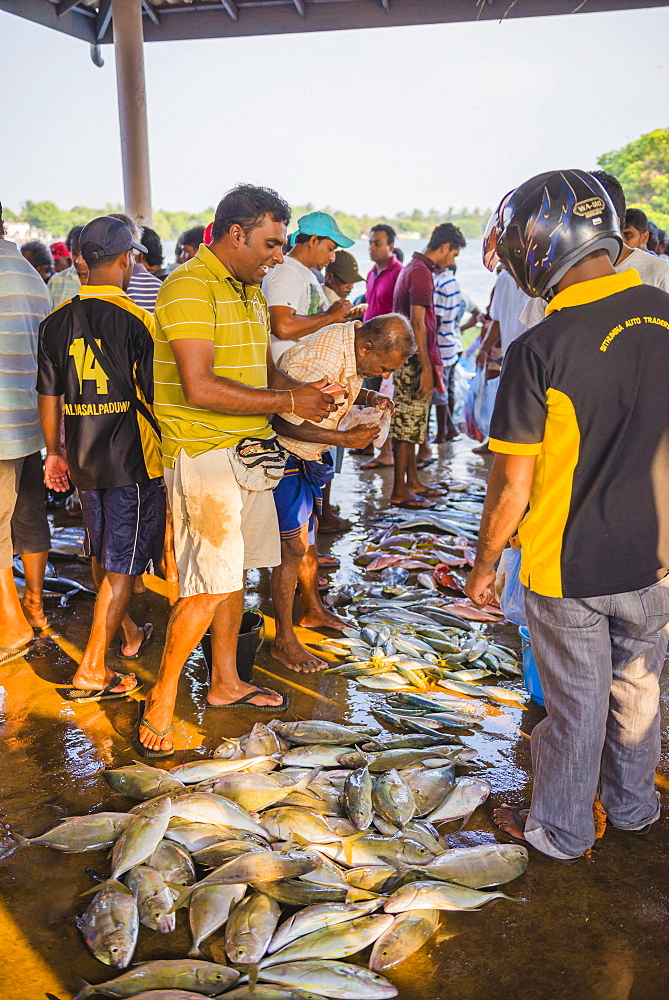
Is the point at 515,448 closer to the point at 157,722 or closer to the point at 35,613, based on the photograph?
the point at 157,722

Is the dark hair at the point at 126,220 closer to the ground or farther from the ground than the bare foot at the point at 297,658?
farther from the ground

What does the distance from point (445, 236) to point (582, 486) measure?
588 cm


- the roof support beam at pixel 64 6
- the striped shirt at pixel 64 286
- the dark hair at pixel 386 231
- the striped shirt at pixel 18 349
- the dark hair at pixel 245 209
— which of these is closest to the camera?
the dark hair at pixel 245 209

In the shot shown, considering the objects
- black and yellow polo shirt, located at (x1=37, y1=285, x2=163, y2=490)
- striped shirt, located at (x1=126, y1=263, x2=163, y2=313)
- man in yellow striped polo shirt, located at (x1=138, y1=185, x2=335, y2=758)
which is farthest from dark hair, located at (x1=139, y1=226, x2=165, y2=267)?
man in yellow striped polo shirt, located at (x1=138, y1=185, x2=335, y2=758)

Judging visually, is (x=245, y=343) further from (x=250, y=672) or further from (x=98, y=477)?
(x=250, y=672)

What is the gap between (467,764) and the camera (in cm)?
335

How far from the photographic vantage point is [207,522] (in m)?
3.37

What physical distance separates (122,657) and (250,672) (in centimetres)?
82

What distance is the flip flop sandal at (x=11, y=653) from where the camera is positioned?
14.3ft

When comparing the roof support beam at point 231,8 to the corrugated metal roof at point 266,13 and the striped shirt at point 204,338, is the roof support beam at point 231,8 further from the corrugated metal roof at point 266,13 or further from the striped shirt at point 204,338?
the striped shirt at point 204,338

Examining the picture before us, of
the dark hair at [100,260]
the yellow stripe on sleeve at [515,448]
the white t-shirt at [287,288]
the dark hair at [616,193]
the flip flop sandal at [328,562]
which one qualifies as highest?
the dark hair at [616,193]

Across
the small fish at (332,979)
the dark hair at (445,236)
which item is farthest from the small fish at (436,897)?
the dark hair at (445,236)

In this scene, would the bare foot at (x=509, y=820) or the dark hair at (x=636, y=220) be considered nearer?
the bare foot at (x=509, y=820)

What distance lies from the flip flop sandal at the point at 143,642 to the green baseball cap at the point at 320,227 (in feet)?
8.65
